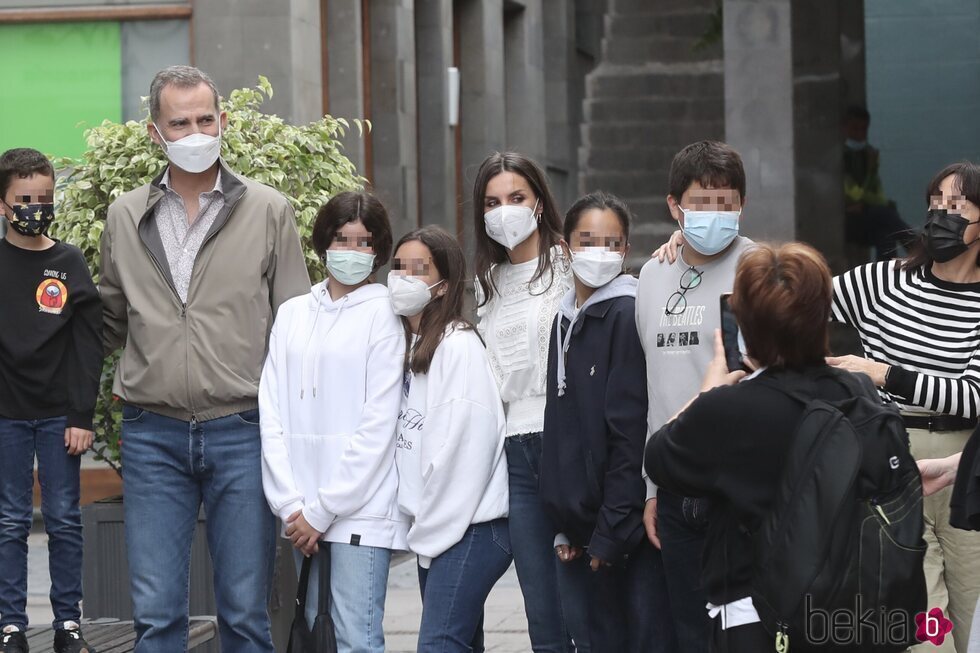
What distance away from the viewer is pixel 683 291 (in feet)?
17.3

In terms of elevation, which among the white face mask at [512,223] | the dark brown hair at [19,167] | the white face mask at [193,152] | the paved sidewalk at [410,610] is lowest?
the paved sidewalk at [410,610]

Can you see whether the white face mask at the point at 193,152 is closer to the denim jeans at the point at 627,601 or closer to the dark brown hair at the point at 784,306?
the denim jeans at the point at 627,601

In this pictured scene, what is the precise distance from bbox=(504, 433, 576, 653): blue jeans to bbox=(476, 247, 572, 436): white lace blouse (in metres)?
0.09

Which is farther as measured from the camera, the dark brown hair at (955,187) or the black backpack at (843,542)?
the dark brown hair at (955,187)

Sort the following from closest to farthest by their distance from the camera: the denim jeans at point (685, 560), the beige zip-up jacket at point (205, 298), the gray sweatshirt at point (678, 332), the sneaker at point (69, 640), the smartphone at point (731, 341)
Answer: the smartphone at point (731, 341) < the denim jeans at point (685, 560) < the gray sweatshirt at point (678, 332) < the beige zip-up jacket at point (205, 298) < the sneaker at point (69, 640)

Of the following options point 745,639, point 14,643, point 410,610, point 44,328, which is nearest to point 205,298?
point 44,328

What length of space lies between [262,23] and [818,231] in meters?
5.81

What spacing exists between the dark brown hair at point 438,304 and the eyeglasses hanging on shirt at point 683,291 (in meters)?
0.81

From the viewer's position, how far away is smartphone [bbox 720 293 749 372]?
14.5ft

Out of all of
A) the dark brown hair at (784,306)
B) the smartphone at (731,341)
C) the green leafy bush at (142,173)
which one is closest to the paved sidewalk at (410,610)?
the green leafy bush at (142,173)

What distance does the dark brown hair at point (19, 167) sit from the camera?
7027 mm

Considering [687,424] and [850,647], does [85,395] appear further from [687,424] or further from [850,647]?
[850,647]

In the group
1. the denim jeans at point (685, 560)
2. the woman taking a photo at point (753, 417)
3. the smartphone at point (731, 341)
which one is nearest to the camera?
the woman taking a photo at point (753, 417)

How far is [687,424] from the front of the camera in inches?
163
